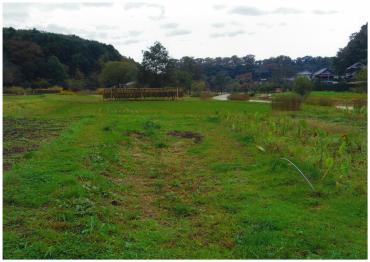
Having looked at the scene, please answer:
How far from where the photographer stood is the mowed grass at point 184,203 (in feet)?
12.8

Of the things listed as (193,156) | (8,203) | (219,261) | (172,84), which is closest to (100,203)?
(8,203)

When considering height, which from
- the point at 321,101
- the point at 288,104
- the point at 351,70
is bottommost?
the point at 288,104

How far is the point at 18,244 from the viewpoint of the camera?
12.6ft

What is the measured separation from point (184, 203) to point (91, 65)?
65316 millimetres

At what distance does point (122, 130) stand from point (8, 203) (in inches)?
308

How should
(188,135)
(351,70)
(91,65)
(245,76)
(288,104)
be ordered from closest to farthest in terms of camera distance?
(188,135), (288,104), (351,70), (91,65), (245,76)

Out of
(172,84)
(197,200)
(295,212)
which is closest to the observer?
(295,212)

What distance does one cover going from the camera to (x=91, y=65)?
68.0m

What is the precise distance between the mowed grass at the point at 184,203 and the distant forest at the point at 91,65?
3713 centimetres

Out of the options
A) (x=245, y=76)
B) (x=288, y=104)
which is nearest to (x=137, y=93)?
(x=288, y=104)

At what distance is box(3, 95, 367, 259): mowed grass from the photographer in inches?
154

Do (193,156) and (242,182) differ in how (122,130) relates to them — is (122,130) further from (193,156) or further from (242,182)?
(242,182)

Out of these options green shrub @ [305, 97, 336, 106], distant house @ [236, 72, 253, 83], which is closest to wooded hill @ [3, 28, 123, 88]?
distant house @ [236, 72, 253, 83]

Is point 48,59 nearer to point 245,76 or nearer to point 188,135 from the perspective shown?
point 245,76
